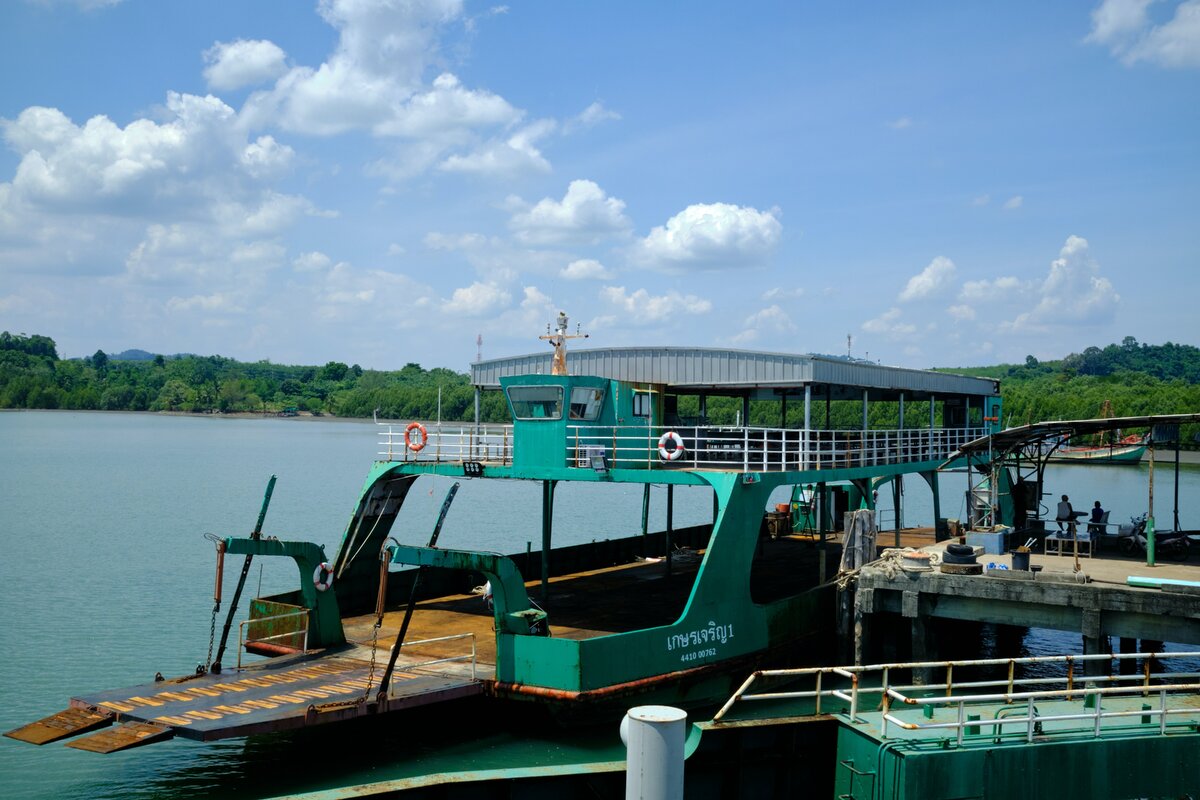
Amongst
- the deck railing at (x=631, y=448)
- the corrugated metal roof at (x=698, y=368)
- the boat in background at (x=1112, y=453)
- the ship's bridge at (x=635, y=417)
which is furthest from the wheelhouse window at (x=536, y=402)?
the boat in background at (x=1112, y=453)

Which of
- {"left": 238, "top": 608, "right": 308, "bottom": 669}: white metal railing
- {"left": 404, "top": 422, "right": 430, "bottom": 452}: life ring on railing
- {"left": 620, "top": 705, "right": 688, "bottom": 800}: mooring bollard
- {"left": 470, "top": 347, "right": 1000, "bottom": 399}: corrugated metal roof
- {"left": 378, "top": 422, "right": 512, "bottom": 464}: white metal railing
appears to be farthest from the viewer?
{"left": 470, "top": 347, "right": 1000, "bottom": 399}: corrugated metal roof

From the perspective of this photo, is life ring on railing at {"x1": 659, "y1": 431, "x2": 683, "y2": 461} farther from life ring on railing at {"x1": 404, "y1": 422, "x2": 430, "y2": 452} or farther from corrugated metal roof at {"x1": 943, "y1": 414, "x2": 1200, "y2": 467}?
corrugated metal roof at {"x1": 943, "y1": 414, "x2": 1200, "y2": 467}

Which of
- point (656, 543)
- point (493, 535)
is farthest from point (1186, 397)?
point (656, 543)

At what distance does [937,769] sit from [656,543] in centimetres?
1782

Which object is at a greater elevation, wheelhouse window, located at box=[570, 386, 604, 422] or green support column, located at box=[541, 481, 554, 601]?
wheelhouse window, located at box=[570, 386, 604, 422]

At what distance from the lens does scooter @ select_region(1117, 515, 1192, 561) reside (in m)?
24.0

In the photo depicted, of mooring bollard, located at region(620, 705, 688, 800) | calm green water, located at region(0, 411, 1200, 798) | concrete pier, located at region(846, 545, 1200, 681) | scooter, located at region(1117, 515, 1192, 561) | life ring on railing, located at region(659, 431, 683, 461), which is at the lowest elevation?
calm green water, located at region(0, 411, 1200, 798)

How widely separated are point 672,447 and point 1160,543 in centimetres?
1281

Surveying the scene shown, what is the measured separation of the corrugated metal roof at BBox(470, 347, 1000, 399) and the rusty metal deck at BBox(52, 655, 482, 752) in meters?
8.69

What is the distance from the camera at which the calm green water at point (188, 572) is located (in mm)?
16484

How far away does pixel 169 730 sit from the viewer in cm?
1309

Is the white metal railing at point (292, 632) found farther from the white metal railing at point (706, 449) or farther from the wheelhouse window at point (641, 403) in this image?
the wheelhouse window at point (641, 403)

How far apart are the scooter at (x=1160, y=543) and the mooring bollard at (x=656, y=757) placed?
821 inches

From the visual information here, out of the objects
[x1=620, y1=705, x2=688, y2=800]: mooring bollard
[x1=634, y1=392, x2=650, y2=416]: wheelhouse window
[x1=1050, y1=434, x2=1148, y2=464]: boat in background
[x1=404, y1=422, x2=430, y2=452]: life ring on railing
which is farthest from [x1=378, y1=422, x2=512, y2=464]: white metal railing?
[x1=1050, y1=434, x2=1148, y2=464]: boat in background
